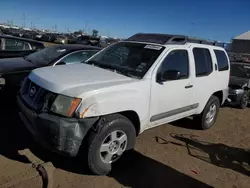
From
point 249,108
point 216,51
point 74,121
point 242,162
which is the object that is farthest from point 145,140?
point 249,108

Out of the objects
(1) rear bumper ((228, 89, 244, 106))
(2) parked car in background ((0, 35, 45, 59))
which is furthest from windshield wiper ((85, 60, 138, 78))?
(1) rear bumper ((228, 89, 244, 106))

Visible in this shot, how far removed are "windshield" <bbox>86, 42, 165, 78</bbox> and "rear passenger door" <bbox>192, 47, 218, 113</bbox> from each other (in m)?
1.02

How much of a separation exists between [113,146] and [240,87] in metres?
6.29

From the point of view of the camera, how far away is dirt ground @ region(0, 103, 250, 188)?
3.37 m

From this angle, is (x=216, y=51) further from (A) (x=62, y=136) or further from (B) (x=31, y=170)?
(B) (x=31, y=170)

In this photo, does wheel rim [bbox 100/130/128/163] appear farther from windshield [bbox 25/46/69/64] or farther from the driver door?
windshield [bbox 25/46/69/64]

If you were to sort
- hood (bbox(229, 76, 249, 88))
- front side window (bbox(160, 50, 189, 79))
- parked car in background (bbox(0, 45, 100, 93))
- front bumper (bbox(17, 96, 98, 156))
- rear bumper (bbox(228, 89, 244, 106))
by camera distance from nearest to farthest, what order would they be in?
front bumper (bbox(17, 96, 98, 156))
front side window (bbox(160, 50, 189, 79))
parked car in background (bbox(0, 45, 100, 93))
rear bumper (bbox(228, 89, 244, 106))
hood (bbox(229, 76, 249, 88))

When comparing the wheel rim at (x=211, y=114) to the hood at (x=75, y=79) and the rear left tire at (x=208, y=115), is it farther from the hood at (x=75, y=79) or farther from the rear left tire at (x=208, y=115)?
the hood at (x=75, y=79)

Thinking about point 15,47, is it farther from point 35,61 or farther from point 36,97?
point 36,97

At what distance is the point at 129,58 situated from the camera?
4.31 m

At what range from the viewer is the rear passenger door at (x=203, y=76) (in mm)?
4855

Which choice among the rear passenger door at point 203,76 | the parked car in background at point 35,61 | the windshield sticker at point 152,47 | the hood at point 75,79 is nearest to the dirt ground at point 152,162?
the parked car in background at point 35,61

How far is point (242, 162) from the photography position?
4.36 metres

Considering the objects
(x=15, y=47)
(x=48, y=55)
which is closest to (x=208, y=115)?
(x=48, y=55)
